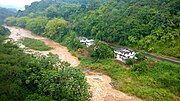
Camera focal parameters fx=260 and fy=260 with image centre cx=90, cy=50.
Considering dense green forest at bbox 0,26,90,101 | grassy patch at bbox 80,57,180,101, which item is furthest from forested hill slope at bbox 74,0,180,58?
dense green forest at bbox 0,26,90,101

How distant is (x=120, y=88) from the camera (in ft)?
87.1

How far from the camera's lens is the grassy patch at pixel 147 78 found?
24859mm

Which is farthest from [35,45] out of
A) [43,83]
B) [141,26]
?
[43,83]

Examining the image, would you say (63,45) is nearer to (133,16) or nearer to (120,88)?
(133,16)

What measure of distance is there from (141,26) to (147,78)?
15.9 metres

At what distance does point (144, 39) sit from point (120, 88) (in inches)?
602

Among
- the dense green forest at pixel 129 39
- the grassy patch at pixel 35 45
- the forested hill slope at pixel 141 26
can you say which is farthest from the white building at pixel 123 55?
the grassy patch at pixel 35 45

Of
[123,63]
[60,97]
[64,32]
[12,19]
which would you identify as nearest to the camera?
[60,97]

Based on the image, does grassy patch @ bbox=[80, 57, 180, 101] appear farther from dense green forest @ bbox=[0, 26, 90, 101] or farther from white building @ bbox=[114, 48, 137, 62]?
dense green forest @ bbox=[0, 26, 90, 101]

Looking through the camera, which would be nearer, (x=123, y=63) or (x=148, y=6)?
(x=123, y=63)

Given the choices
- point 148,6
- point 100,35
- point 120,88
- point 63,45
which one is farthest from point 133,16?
point 120,88

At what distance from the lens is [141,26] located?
4206 centimetres

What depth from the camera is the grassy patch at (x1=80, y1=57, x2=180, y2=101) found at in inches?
979

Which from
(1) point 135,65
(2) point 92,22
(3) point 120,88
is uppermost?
(2) point 92,22
